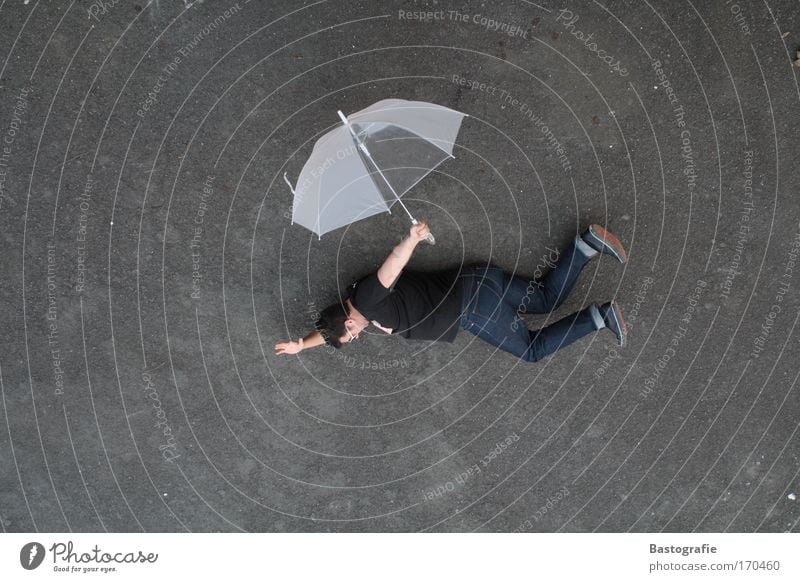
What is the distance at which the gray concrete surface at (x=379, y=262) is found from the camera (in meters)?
3.23

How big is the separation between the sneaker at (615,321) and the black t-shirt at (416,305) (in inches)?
37.2

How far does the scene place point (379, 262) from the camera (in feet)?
11.4

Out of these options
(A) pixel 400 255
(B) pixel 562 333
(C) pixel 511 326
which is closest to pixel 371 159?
(A) pixel 400 255

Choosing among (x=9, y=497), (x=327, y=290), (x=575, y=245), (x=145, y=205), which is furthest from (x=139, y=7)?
(x=9, y=497)

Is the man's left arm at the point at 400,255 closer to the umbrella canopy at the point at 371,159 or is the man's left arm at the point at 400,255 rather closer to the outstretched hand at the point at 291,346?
the umbrella canopy at the point at 371,159

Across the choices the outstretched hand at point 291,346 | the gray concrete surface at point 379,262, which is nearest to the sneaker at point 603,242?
the gray concrete surface at point 379,262

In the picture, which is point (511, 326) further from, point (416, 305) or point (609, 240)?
point (609, 240)

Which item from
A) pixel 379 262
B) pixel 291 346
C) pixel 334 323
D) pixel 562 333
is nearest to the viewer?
pixel 334 323

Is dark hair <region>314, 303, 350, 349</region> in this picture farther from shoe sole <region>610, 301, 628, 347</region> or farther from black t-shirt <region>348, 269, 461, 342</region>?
shoe sole <region>610, 301, 628, 347</region>

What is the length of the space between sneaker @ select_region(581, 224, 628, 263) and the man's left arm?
1090 millimetres

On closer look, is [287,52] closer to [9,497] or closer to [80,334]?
[80,334]

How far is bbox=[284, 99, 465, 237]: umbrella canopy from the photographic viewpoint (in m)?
2.55

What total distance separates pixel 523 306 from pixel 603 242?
63 centimetres

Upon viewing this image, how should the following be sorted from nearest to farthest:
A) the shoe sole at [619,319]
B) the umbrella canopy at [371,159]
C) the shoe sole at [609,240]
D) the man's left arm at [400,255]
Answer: the umbrella canopy at [371,159], the man's left arm at [400,255], the shoe sole at [609,240], the shoe sole at [619,319]
